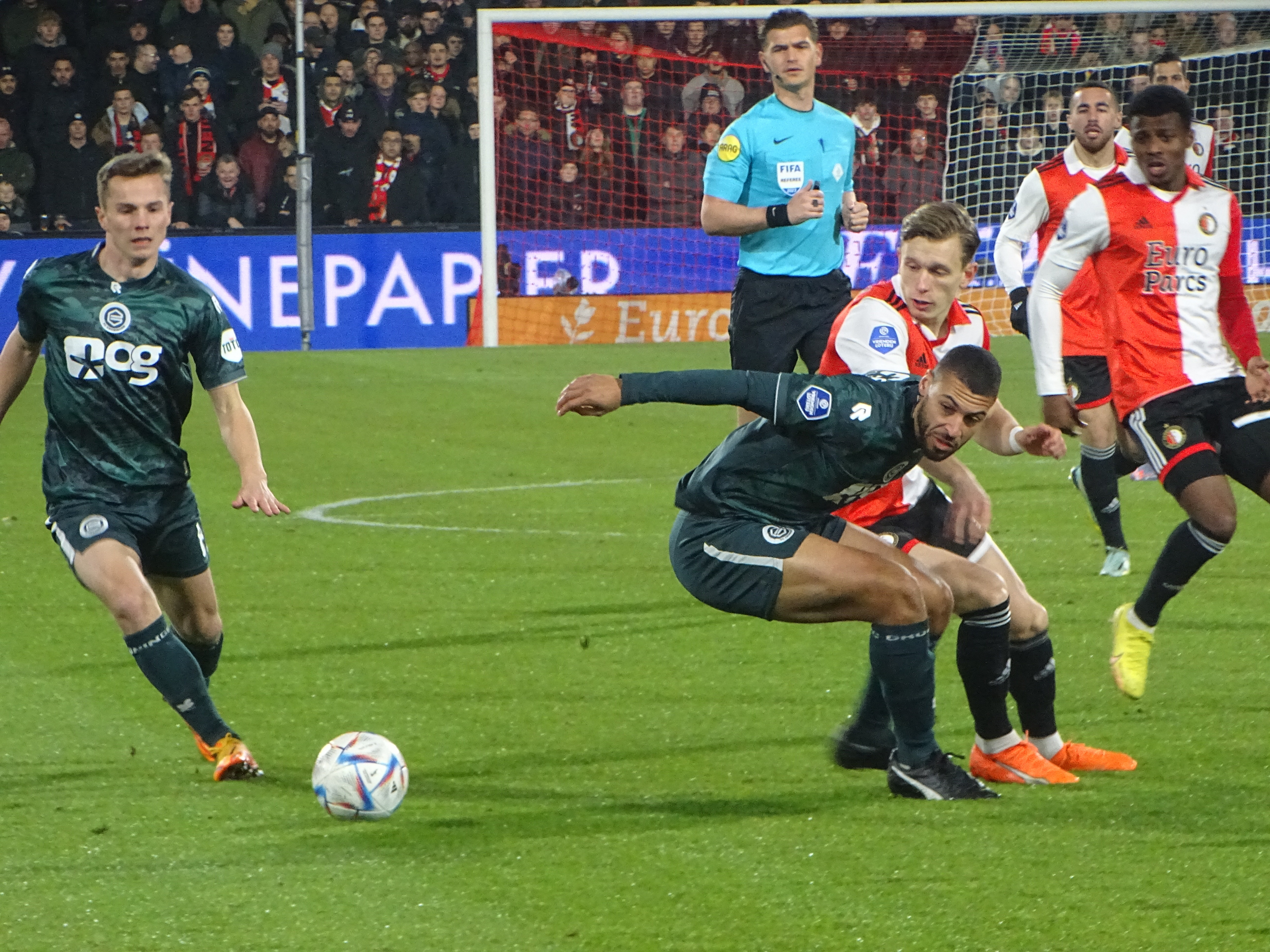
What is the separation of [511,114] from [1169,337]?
12.2 meters

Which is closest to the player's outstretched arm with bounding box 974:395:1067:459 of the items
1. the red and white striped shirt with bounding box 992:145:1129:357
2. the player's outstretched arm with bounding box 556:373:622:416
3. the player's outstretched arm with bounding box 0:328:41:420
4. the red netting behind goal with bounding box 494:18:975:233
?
the player's outstretched arm with bounding box 556:373:622:416

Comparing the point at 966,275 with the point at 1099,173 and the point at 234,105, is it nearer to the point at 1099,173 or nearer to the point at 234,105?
the point at 1099,173

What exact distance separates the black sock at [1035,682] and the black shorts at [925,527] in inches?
11.8

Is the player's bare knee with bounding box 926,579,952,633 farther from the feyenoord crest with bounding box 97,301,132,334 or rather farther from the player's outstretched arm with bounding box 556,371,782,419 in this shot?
the feyenoord crest with bounding box 97,301,132,334

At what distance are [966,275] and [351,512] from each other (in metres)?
5.86

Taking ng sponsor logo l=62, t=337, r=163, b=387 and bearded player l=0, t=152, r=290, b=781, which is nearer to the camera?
bearded player l=0, t=152, r=290, b=781

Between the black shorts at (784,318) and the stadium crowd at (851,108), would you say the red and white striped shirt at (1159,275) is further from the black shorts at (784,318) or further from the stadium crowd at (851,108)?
the stadium crowd at (851,108)

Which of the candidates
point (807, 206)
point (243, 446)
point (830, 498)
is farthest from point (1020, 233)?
point (243, 446)

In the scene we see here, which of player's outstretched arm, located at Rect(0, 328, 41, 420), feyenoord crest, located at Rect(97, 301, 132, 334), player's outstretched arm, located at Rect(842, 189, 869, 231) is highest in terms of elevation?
player's outstretched arm, located at Rect(842, 189, 869, 231)

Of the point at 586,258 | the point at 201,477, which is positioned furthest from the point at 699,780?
the point at 586,258

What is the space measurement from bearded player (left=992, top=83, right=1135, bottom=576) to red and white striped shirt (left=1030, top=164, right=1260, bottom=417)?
7.31 ft

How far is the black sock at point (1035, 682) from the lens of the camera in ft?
17.5

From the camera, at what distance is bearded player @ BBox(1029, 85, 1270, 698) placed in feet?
20.5

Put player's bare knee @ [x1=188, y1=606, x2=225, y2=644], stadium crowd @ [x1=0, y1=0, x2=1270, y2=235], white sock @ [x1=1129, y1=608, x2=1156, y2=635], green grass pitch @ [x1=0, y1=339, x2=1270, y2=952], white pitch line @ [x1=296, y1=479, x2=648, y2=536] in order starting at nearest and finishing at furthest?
green grass pitch @ [x1=0, y1=339, x2=1270, y2=952] < player's bare knee @ [x1=188, y1=606, x2=225, y2=644] < white sock @ [x1=1129, y1=608, x2=1156, y2=635] < white pitch line @ [x1=296, y1=479, x2=648, y2=536] < stadium crowd @ [x1=0, y1=0, x2=1270, y2=235]
